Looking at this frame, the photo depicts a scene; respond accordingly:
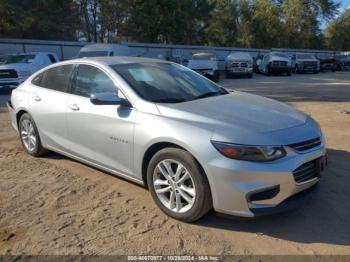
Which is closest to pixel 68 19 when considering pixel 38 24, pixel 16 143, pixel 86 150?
pixel 38 24

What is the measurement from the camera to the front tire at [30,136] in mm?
6234

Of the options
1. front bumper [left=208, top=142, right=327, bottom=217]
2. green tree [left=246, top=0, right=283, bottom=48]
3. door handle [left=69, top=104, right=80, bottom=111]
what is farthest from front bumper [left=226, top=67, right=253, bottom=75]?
green tree [left=246, top=0, right=283, bottom=48]

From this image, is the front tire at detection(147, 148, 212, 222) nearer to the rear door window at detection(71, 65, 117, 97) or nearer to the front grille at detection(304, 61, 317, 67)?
the rear door window at detection(71, 65, 117, 97)

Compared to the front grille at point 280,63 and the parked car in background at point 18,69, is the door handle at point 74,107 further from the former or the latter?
the front grille at point 280,63

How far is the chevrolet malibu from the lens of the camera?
381 centimetres

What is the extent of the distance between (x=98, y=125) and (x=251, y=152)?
1.96 metres

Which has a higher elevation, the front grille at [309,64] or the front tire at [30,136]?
the front tire at [30,136]

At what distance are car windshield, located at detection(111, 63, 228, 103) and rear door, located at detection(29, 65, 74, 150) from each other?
96 cm

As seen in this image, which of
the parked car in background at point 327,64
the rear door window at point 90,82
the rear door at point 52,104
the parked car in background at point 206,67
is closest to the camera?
the rear door window at point 90,82

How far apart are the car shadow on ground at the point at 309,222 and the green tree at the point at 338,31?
67.5 metres

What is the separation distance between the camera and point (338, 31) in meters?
66.7

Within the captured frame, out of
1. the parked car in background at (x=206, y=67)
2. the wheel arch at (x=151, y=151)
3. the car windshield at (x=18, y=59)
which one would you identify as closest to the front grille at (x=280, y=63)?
the parked car in background at (x=206, y=67)

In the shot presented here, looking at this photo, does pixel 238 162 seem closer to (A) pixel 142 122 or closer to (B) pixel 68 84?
(A) pixel 142 122

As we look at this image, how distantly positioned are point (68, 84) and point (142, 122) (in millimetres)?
1663
